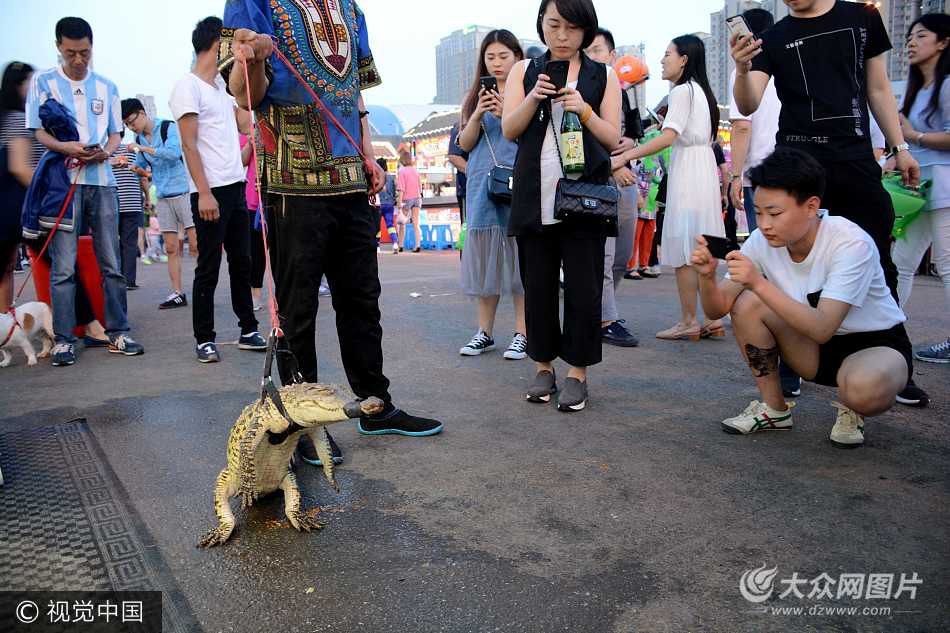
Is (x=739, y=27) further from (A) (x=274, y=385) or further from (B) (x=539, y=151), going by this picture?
(A) (x=274, y=385)

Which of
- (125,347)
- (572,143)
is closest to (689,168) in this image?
(572,143)

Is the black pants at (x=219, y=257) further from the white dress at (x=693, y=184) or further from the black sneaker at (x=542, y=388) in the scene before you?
the white dress at (x=693, y=184)

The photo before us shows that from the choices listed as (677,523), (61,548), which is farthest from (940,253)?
(61,548)

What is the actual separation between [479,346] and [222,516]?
2.82 metres

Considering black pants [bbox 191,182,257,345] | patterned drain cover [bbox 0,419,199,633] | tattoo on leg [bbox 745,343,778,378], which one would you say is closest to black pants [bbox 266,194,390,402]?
patterned drain cover [bbox 0,419,199,633]

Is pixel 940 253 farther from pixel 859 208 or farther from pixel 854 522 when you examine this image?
pixel 854 522

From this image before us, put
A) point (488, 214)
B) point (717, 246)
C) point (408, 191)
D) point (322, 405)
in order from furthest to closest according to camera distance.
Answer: point (408, 191) < point (488, 214) < point (717, 246) < point (322, 405)

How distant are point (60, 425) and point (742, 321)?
3357mm

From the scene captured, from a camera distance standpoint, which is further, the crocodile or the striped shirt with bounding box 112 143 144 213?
the striped shirt with bounding box 112 143 144 213

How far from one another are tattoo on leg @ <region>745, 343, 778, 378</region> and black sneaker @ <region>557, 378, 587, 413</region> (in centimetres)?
86

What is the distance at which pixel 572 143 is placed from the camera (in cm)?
352

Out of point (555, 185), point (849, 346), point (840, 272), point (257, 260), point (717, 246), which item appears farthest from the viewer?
point (257, 260)

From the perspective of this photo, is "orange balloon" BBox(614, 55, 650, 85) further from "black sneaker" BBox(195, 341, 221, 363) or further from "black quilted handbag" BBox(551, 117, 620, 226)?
"black sneaker" BBox(195, 341, 221, 363)

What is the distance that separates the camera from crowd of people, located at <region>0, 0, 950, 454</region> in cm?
288
